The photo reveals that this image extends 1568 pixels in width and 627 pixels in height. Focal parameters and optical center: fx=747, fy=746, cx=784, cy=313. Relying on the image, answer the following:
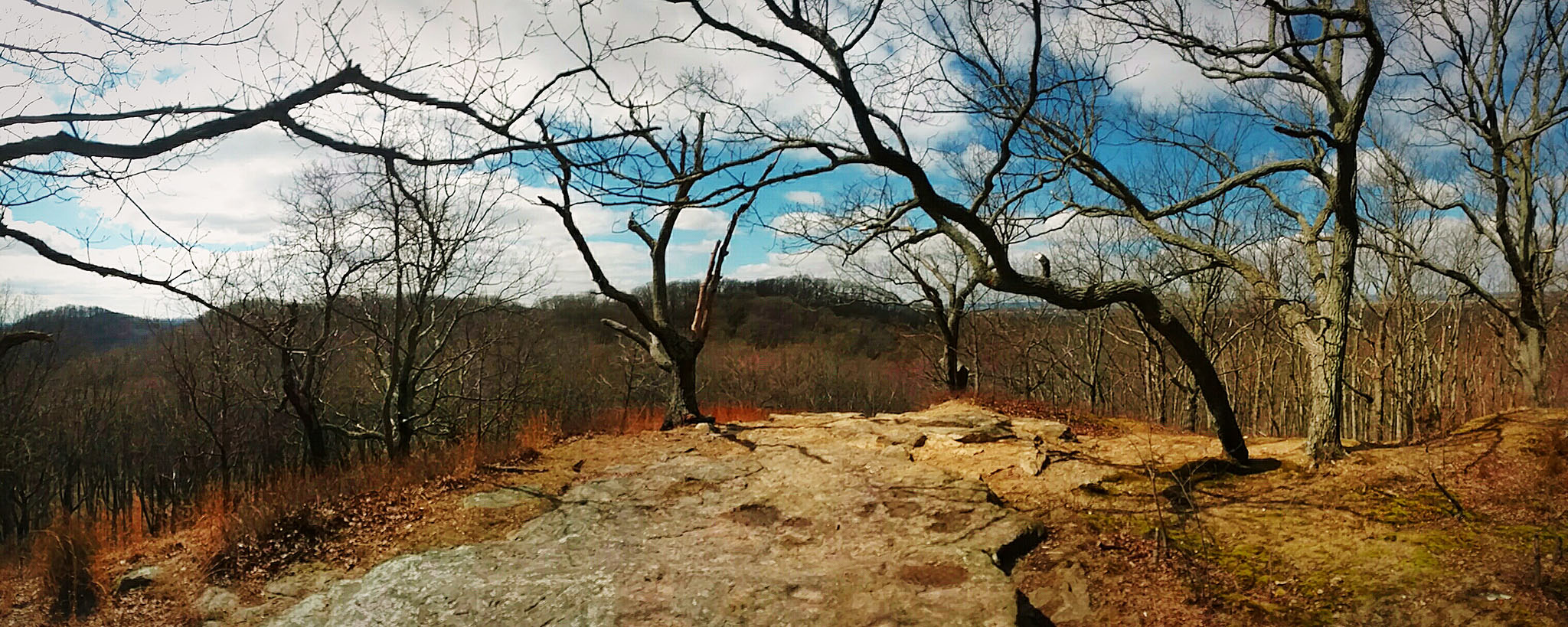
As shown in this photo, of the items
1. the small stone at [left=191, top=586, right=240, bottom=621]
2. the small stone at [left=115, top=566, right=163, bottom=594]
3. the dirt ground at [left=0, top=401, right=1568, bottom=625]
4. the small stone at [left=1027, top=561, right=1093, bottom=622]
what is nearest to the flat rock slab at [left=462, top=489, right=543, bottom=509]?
the dirt ground at [left=0, top=401, right=1568, bottom=625]

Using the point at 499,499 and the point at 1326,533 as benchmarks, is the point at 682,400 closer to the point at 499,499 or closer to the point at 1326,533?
the point at 499,499

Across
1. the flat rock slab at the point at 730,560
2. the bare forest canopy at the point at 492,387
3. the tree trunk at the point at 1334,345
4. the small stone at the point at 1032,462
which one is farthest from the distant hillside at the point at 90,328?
the tree trunk at the point at 1334,345

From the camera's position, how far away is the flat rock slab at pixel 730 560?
479 cm

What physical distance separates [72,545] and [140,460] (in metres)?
23.7

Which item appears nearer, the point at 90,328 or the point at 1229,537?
the point at 1229,537

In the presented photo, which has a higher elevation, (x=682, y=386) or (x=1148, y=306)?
(x=1148, y=306)

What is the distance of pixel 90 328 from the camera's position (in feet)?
65.1

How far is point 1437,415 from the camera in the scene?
891 cm

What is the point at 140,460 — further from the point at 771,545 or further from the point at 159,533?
the point at 771,545

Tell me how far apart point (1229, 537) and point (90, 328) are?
2603 cm

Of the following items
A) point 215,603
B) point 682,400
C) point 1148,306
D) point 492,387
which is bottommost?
point 215,603

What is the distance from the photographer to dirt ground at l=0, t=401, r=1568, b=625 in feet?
14.2

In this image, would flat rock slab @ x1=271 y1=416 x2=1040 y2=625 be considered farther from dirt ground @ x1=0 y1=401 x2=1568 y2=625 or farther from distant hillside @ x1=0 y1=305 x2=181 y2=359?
distant hillside @ x1=0 y1=305 x2=181 y2=359

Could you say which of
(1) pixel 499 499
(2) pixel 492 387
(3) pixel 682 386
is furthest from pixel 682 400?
(2) pixel 492 387
